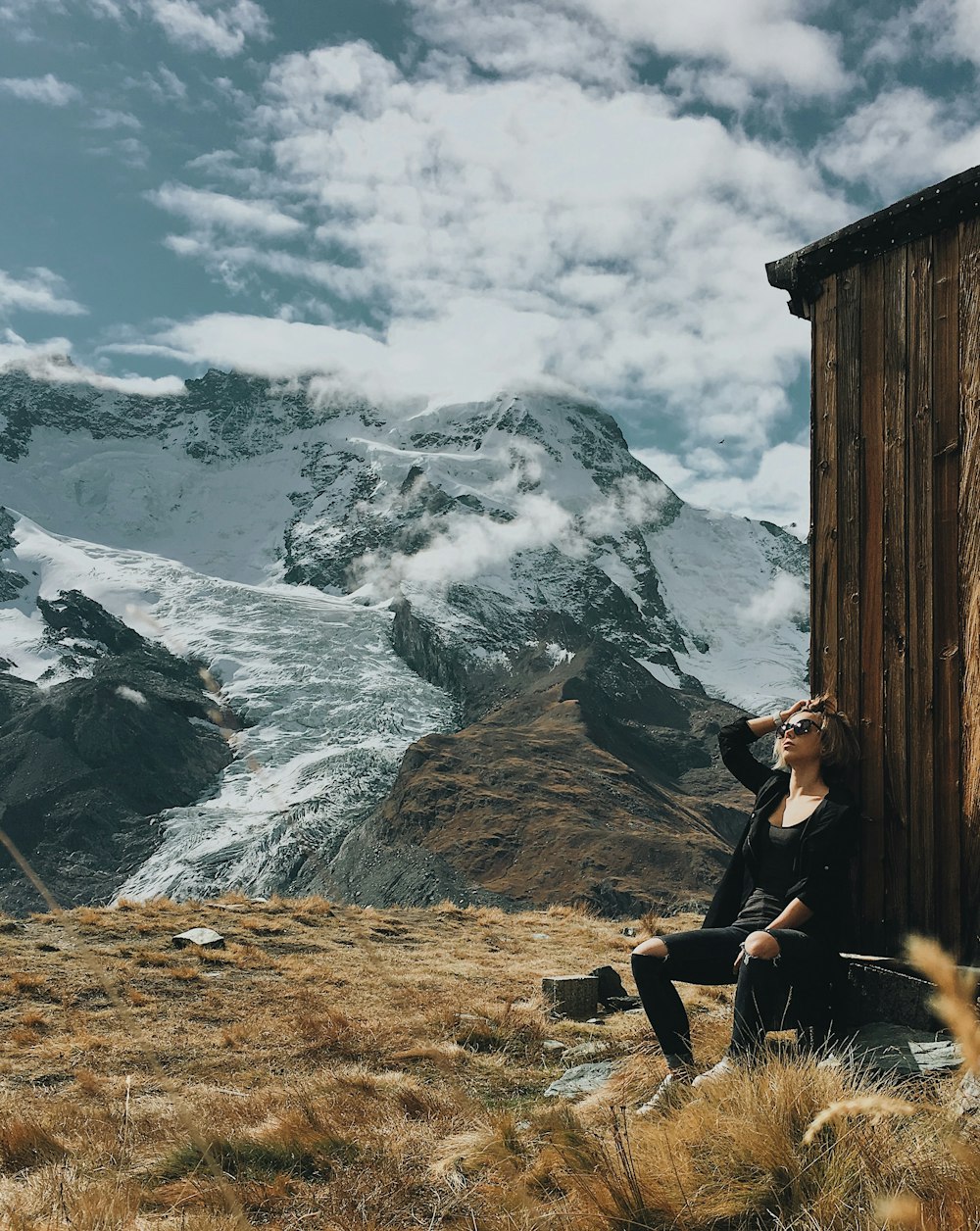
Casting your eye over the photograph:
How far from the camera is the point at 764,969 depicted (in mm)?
4023

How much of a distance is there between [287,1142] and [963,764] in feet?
10.8

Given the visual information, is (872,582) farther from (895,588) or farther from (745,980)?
(745,980)

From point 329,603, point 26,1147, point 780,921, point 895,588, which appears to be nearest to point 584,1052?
point 780,921

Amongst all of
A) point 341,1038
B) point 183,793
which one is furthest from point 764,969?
point 183,793

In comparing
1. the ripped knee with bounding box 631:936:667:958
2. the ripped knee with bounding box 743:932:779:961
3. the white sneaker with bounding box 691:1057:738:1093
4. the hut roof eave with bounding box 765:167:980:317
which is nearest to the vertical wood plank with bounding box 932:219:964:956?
the hut roof eave with bounding box 765:167:980:317

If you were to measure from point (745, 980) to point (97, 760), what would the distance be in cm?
11087

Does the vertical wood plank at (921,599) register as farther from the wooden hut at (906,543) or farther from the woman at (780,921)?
the woman at (780,921)

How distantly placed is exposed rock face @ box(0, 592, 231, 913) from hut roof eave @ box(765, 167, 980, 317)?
3262 inches

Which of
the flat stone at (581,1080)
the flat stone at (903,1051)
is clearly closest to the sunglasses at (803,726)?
the flat stone at (903,1051)

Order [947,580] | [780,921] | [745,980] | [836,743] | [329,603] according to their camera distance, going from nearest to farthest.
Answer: [745,980] < [780,921] < [947,580] < [836,743] < [329,603]

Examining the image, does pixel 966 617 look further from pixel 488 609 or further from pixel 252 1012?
pixel 488 609

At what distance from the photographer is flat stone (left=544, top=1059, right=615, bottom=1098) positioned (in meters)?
4.99

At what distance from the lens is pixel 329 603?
447 ft

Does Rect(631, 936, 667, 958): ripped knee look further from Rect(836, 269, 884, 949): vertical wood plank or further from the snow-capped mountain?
the snow-capped mountain
